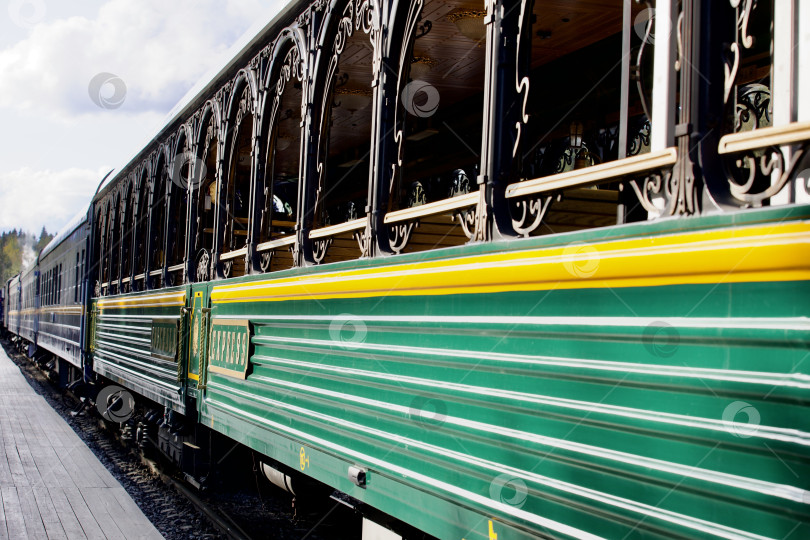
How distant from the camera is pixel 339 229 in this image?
394 cm

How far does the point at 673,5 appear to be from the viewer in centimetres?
211

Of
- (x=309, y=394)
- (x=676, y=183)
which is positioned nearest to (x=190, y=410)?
(x=309, y=394)

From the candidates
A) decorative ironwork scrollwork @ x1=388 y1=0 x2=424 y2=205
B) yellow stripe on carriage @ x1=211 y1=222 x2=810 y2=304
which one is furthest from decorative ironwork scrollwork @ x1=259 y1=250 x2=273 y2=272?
yellow stripe on carriage @ x1=211 y1=222 x2=810 y2=304

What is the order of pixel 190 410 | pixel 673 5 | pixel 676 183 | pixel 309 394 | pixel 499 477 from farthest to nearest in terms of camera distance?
pixel 190 410, pixel 309 394, pixel 499 477, pixel 673 5, pixel 676 183

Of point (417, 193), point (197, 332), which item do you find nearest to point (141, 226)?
point (197, 332)

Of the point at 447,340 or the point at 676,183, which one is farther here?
the point at 447,340

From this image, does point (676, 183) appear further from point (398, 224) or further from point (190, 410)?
point (190, 410)

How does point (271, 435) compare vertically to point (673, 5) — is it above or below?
below

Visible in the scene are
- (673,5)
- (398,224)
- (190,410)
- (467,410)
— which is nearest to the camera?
(673,5)

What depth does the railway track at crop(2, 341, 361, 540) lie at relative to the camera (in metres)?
6.04

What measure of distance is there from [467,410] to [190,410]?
4199 millimetres

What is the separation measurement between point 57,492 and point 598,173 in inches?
227

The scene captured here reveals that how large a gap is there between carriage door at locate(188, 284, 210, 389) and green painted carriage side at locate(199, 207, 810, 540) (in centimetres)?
256

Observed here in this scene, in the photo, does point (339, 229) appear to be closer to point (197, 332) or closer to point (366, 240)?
point (366, 240)
